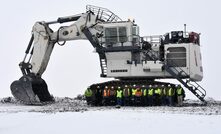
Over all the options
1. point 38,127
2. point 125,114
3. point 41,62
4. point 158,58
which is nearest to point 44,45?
point 41,62

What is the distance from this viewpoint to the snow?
18.3 meters

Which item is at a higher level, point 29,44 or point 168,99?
point 29,44

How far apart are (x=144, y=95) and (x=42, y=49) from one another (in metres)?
7.50

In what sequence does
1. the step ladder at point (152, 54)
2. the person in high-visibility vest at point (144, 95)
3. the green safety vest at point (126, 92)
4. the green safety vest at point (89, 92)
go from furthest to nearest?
the green safety vest at point (89, 92)
the step ladder at point (152, 54)
the green safety vest at point (126, 92)
the person in high-visibility vest at point (144, 95)

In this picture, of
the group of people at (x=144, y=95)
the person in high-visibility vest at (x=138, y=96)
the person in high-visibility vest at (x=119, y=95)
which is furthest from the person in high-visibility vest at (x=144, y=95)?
the person in high-visibility vest at (x=119, y=95)

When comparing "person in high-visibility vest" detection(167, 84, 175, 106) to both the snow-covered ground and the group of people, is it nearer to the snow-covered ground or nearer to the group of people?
the group of people

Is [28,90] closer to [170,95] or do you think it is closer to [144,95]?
[144,95]

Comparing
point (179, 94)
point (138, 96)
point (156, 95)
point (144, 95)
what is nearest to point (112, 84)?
point (138, 96)

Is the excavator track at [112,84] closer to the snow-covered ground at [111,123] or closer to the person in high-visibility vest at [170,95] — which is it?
the person in high-visibility vest at [170,95]

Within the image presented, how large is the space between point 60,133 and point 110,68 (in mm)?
13588

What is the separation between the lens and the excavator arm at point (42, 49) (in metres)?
32.7

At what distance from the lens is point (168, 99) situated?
2992cm

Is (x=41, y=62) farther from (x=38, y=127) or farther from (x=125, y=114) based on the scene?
(x=38, y=127)

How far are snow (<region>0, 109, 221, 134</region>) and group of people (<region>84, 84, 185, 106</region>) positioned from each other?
22.1 ft
